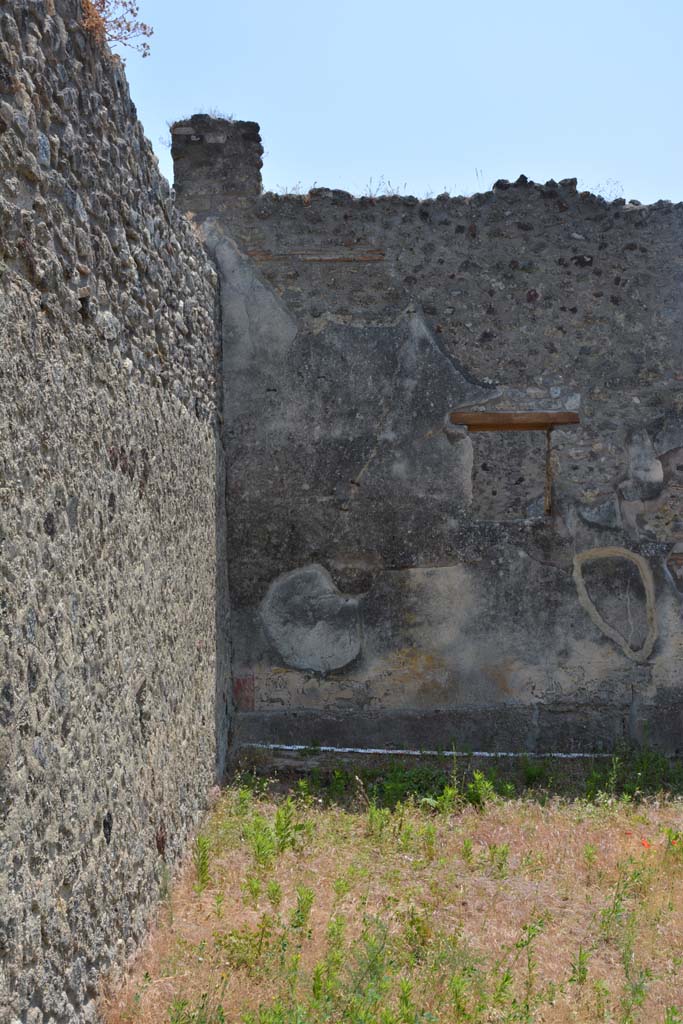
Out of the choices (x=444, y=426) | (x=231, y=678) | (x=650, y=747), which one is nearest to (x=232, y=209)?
(x=444, y=426)

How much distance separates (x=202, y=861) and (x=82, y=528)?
70.1 inches

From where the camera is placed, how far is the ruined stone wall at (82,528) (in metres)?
2.31

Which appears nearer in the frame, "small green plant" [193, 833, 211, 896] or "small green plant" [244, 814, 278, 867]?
"small green plant" [193, 833, 211, 896]

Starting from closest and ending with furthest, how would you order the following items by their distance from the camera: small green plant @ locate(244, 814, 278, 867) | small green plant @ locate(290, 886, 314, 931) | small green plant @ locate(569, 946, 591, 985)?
small green plant @ locate(569, 946, 591, 985) → small green plant @ locate(290, 886, 314, 931) → small green plant @ locate(244, 814, 278, 867)

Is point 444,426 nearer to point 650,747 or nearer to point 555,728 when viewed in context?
point 555,728

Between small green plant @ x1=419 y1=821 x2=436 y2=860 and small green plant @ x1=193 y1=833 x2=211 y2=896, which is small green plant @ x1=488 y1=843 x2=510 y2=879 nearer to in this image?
small green plant @ x1=419 y1=821 x2=436 y2=860

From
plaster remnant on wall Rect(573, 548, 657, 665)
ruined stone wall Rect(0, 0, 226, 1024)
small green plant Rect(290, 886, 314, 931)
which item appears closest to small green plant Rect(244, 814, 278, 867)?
ruined stone wall Rect(0, 0, 226, 1024)

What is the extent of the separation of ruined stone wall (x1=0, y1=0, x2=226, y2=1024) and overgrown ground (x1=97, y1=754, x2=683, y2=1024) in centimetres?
30

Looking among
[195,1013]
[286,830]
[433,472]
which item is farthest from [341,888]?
[433,472]

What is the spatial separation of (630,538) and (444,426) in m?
1.37

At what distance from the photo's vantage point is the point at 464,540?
19.2 ft

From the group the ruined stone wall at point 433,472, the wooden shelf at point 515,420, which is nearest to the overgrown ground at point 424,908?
Result: the ruined stone wall at point 433,472

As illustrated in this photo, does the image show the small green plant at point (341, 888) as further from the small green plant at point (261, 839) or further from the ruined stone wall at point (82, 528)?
the ruined stone wall at point (82, 528)

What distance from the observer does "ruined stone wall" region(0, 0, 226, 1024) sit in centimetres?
231
